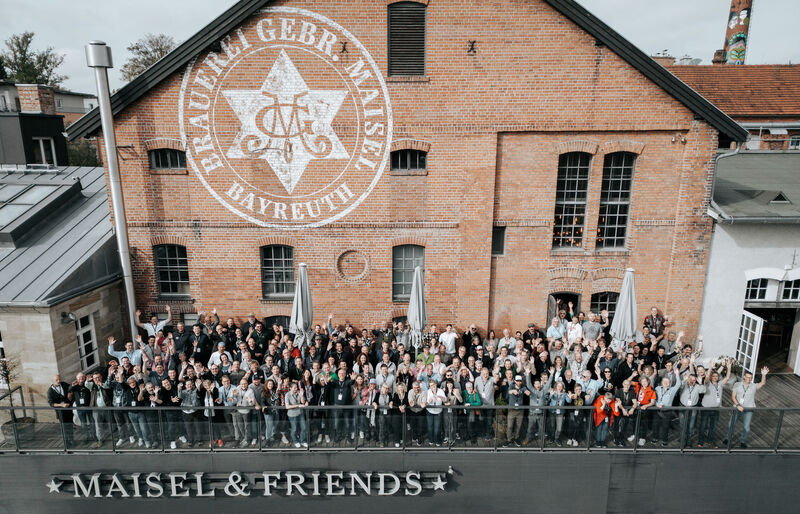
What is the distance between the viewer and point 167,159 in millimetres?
12789

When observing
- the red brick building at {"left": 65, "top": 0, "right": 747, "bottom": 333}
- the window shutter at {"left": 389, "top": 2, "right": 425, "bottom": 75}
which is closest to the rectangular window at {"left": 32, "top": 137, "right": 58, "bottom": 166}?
the red brick building at {"left": 65, "top": 0, "right": 747, "bottom": 333}

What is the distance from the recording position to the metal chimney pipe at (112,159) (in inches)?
460

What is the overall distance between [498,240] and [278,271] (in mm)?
6502

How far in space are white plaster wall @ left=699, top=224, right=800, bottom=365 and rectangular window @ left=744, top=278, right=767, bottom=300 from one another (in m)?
0.28

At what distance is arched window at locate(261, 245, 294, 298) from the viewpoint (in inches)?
530

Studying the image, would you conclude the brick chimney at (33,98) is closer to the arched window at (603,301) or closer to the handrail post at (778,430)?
the arched window at (603,301)

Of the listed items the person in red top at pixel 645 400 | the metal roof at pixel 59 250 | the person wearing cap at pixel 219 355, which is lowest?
the person in red top at pixel 645 400

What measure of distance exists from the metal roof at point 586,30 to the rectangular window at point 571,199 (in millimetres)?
2571

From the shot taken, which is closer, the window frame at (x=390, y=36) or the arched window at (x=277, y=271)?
the window frame at (x=390, y=36)

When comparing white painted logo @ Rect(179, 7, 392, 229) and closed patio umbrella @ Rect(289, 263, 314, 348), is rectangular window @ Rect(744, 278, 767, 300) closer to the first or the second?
white painted logo @ Rect(179, 7, 392, 229)

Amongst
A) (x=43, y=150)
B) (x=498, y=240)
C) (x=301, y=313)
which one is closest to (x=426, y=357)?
(x=301, y=313)

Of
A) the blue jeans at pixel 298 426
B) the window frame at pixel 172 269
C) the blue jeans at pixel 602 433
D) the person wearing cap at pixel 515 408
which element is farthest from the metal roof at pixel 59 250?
the blue jeans at pixel 602 433

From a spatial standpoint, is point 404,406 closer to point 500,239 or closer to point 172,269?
point 500,239

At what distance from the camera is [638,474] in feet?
31.9
